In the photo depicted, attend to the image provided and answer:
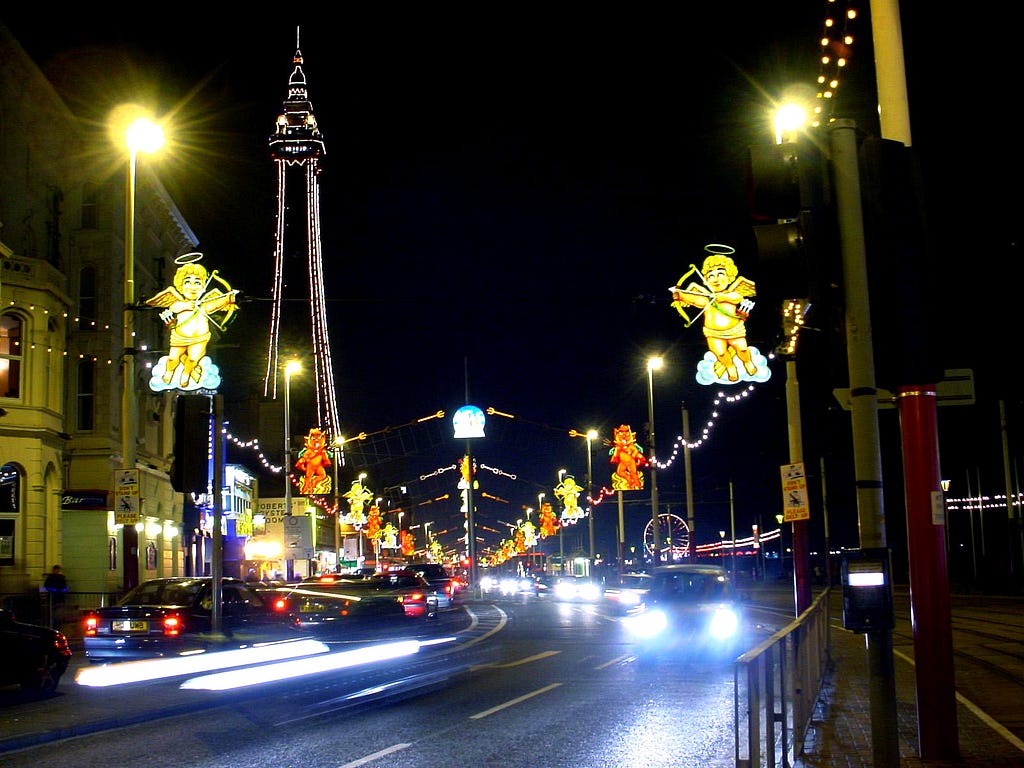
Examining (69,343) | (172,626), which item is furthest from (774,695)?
(69,343)

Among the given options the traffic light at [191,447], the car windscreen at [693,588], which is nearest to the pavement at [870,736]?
the car windscreen at [693,588]

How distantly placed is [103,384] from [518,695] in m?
29.1

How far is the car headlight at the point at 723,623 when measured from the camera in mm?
24422

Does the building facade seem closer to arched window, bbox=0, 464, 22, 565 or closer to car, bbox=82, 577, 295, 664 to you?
arched window, bbox=0, 464, 22, 565

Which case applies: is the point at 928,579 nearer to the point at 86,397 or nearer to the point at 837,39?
the point at 837,39

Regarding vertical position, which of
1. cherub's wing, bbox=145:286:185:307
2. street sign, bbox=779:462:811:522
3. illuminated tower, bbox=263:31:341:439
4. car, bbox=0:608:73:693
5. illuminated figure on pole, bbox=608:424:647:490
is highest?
illuminated tower, bbox=263:31:341:439

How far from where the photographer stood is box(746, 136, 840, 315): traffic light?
25.6ft

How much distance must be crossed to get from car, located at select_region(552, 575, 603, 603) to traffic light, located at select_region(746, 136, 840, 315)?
157 ft

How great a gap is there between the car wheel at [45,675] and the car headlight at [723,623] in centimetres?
1338

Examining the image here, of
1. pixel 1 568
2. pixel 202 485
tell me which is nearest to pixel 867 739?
pixel 202 485

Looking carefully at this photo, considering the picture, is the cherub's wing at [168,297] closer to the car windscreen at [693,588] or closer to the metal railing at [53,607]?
the metal railing at [53,607]

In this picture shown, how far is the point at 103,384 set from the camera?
4056 centimetres

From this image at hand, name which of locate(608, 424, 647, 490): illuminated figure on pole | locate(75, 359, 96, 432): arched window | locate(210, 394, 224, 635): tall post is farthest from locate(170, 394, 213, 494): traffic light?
locate(608, 424, 647, 490): illuminated figure on pole

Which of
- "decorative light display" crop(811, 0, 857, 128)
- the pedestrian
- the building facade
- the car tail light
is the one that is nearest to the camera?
"decorative light display" crop(811, 0, 857, 128)
